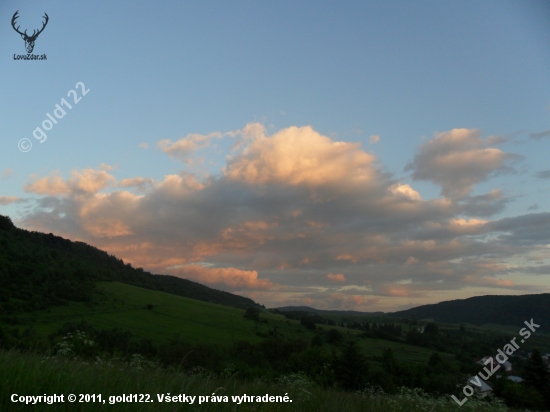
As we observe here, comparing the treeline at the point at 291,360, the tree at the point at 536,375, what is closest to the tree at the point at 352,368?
the treeline at the point at 291,360

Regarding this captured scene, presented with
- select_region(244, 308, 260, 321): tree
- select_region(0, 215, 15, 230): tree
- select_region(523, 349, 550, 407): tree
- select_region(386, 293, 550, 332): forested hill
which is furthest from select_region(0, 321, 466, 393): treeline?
select_region(0, 215, 15, 230): tree

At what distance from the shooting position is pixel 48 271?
114 metres

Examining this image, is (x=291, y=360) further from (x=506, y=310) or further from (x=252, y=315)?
(x=506, y=310)

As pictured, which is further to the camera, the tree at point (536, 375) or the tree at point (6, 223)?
the tree at point (6, 223)

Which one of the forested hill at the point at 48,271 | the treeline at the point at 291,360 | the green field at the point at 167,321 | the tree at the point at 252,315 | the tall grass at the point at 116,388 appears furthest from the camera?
the tree at the point at 252,315

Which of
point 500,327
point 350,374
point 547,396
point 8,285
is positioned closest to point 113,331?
point 8,285

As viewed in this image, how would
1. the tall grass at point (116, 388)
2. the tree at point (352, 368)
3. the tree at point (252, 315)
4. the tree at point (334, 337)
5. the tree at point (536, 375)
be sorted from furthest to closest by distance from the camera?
the tree at point (252, 315) → the tree at point (334, 337) → the tree at point (352, 368) → the tree at point (536, 375) → the tall grass at point (116, 388)

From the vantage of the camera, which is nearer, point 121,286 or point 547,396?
point 547,396

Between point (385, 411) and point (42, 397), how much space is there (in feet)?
15.1

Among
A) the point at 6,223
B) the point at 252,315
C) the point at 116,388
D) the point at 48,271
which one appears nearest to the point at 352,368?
the point at 116,388

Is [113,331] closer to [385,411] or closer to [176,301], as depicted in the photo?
[176,301]

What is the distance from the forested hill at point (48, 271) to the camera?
95.4 meters

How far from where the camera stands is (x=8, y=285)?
99.1 meters

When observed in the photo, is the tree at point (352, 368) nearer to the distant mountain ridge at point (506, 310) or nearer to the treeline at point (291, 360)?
the treeline at point (291, 360)
